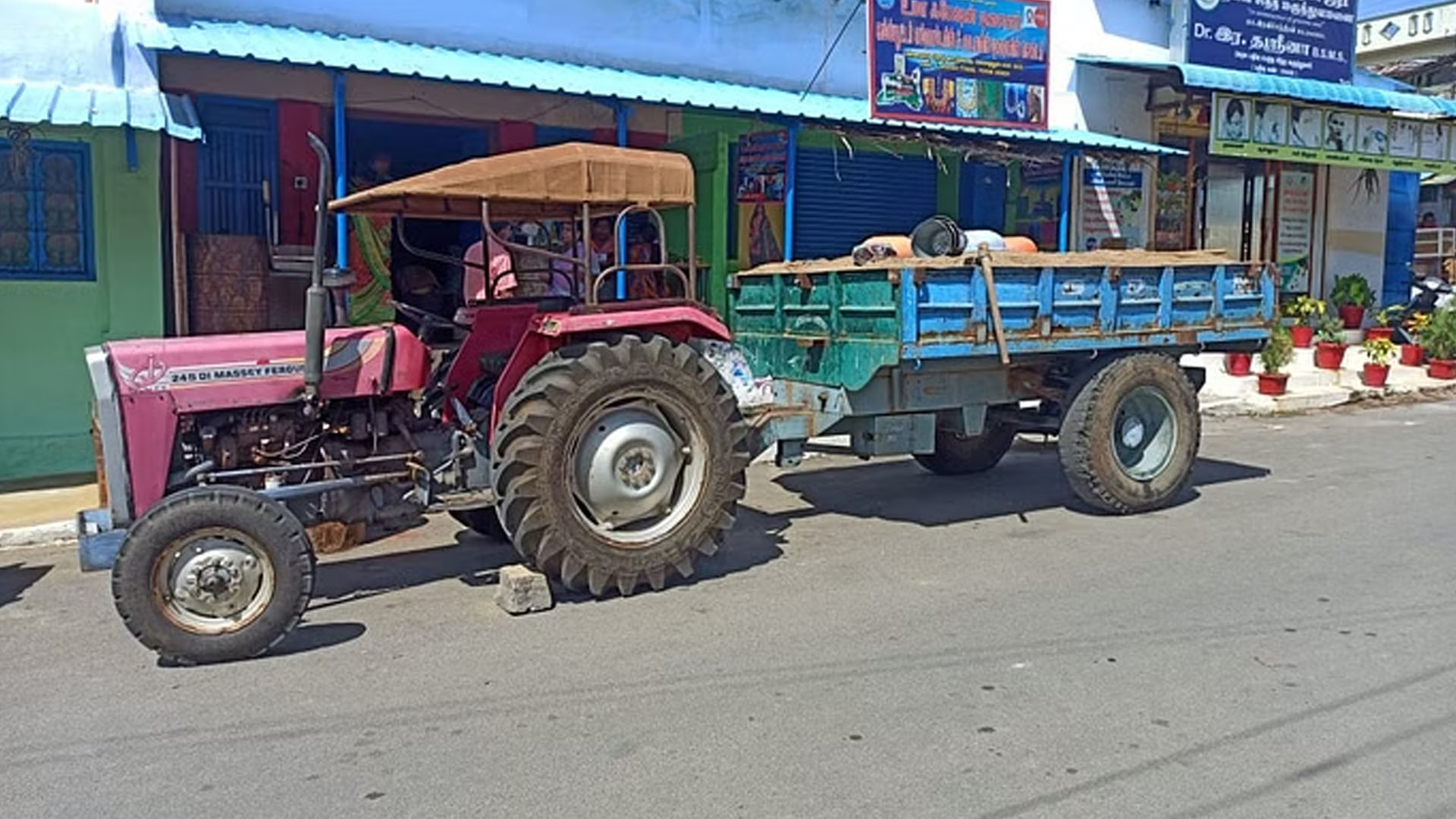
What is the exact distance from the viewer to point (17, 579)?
6.84 m

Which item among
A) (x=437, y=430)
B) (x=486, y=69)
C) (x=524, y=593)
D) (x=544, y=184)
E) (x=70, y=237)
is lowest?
(x=524, y=593)

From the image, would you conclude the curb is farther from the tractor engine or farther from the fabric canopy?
the fabric canopy

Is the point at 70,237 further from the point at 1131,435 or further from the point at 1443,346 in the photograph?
the point at 1443,346

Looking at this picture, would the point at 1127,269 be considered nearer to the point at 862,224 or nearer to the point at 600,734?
the point at 600,734

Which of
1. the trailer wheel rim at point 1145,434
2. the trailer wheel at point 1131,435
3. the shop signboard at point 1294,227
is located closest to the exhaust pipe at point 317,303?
the trailer wheel at point 1131,435

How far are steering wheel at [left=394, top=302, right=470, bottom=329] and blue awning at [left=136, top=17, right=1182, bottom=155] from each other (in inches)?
127

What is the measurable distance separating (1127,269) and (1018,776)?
5005mm

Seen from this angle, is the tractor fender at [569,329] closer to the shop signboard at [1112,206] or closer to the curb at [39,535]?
the curb at [39,535]

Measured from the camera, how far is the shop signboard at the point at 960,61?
1271 cm

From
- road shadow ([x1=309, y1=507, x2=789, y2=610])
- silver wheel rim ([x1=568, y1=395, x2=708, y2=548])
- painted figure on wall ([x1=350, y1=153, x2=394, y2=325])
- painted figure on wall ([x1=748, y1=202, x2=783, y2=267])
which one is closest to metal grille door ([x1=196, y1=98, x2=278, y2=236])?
painted figure on wall ([x1=350, y1=153, x2=394, y2=325])

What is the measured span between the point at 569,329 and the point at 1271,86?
39.8 ft

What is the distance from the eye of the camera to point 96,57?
29.7 ft

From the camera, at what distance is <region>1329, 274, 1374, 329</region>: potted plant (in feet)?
59.0

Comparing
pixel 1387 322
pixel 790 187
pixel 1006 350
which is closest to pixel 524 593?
pixel 1006 350
